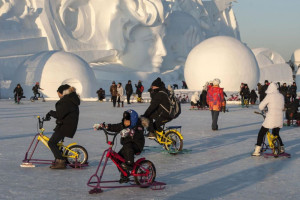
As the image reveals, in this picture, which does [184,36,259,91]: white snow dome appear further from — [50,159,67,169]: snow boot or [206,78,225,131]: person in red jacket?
[50,159,67,169]: snow boot

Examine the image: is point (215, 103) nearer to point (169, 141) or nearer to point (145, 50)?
point (169, 141)

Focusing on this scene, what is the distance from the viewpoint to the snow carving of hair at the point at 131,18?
47156 millimetres

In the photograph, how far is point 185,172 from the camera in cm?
682

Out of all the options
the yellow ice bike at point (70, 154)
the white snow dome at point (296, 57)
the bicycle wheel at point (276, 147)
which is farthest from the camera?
the white snow dome at point (296, 57)

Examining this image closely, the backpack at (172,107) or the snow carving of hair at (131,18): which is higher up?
the snow carving of hair at (131,18)

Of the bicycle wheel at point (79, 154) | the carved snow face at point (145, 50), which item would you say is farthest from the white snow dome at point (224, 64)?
the bicycle wheel at point (79, 154)

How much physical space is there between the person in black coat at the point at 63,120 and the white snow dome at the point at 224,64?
27635 mm

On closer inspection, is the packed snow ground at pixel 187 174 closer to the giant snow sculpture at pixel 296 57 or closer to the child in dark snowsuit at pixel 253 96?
the child in dark snowsuit at pixel 253 96

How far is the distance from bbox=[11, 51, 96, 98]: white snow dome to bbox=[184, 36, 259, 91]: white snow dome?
25.2 ft

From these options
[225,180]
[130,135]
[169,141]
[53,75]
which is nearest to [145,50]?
[53,75]

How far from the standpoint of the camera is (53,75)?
3419cm

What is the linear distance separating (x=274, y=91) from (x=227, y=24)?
6261cm

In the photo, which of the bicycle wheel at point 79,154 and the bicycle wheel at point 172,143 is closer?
the bicycle wheel at point 79,154

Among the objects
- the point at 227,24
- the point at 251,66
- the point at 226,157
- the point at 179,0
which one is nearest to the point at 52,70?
the point at 251,66
